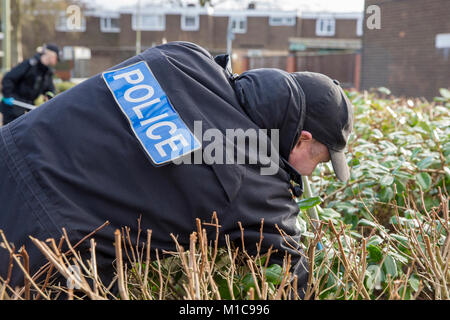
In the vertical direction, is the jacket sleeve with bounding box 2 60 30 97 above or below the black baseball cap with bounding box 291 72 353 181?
below

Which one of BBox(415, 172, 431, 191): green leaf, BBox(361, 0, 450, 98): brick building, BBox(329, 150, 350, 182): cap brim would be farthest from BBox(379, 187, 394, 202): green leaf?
BBox(361, 0, 450, 98): brick building

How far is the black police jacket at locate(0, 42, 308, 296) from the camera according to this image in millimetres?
1794

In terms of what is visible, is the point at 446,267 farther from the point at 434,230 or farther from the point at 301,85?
the point at 301,85

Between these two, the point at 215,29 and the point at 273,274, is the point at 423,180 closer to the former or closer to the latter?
the point at 273,274

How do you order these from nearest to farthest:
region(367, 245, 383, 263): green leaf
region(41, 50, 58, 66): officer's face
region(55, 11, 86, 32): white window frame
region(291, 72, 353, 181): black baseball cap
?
region(367, 245, 383, 263): green leaf < region(291, 72, 353, 181): black baseball cap < region(41, 50, 58, 66): officer's face < region(55, 11, 86, 32): white window frame

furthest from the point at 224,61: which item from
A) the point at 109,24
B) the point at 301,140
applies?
the point at 109,24

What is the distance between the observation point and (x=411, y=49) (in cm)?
1378

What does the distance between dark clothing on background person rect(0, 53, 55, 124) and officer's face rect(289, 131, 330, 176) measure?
641 centimetres

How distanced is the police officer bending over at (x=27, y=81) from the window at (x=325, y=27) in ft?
117

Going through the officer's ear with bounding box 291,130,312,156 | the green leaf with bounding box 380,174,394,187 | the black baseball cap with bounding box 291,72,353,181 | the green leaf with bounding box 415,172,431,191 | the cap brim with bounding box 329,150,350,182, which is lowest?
the green leaf with bounding box 415,172,431,191

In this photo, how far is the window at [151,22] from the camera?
40.8 metres

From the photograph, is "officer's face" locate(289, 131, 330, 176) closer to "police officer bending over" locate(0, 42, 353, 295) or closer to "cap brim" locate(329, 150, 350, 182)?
"cap brim" locate(329, 150, 350, 182)

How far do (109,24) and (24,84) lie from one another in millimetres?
37720
